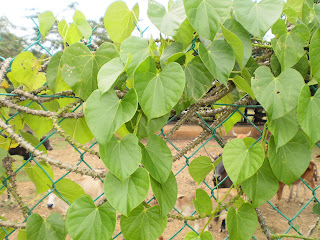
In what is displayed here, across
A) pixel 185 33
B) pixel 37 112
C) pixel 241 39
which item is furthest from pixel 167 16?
pixel 37 112

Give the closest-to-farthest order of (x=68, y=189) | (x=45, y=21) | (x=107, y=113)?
1. (x=107, y=113)
2. (x=45, y=21)
3. (x=68, y=189)

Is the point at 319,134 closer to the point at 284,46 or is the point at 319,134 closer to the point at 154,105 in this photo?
the point at 284,46

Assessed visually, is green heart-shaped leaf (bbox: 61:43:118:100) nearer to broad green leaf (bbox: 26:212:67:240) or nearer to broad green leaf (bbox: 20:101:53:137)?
broad green leaf (bbox: 20:101:53:137)

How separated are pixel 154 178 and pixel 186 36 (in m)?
0.30

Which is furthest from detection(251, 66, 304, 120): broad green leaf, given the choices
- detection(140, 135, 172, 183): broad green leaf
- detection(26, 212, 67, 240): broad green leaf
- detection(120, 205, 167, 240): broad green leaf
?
detection(26, 212, 67, 240): broad green leaf

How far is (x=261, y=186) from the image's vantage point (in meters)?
0.68

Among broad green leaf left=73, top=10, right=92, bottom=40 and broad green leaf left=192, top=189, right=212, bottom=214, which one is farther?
broad green leaf left=192, top=189, right=212, bottom=214

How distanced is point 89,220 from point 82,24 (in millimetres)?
422

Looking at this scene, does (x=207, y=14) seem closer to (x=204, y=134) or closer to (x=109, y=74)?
(x=109, y=74)

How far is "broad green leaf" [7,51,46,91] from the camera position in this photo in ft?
2.12

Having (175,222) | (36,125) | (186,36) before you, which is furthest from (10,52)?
(186,36)

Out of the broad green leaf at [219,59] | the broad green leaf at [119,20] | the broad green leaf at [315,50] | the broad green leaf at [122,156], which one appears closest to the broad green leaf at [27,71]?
the broad green leaf at [119,20]

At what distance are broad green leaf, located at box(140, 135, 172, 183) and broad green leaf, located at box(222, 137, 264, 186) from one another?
138 millimetres

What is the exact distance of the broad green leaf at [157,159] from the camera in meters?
0.55
